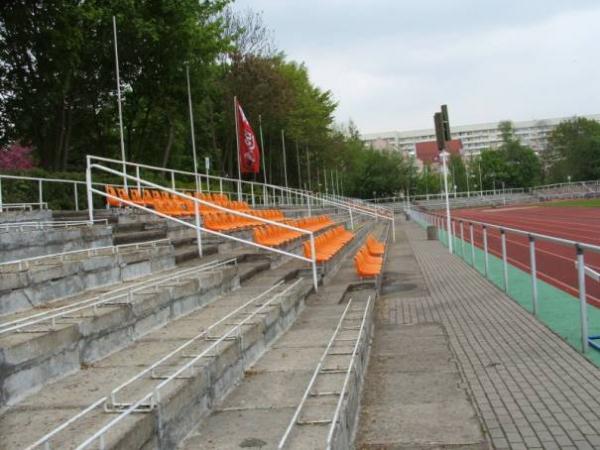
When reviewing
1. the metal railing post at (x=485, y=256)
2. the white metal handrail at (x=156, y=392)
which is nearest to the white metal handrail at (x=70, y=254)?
the white metal handrail at (x=156, y=392)

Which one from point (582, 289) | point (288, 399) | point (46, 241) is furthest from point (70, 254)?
point (582, 289)

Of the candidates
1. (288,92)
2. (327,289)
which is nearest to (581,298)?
(327,289)

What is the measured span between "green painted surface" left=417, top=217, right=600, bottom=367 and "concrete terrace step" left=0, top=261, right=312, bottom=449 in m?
3.68

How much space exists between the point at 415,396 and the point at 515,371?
1.36 metres

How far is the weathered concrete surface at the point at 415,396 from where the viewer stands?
15.0 feet

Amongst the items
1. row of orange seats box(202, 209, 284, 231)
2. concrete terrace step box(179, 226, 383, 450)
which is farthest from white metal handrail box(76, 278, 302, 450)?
row of orange seats box(202, 209, 284, 231)

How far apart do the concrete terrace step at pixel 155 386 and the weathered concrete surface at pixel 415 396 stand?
111 centimetres

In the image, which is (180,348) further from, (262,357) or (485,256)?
(485,256)

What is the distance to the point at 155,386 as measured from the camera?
390cm

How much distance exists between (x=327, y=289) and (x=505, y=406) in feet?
16.8

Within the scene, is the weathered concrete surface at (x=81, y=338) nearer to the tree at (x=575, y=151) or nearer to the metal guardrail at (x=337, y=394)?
the metal guardrail at (x=337, y=394)

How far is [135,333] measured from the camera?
17.7 ft

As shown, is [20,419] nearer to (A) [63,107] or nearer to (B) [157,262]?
(B) [157,262]

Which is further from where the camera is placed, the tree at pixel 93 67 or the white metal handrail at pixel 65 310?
the tree at pixel 93 67
